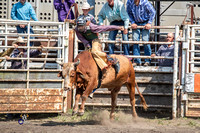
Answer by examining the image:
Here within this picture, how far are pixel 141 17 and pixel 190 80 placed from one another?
214cm

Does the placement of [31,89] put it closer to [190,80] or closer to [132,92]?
[132,92]

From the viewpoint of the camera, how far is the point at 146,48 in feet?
34.0

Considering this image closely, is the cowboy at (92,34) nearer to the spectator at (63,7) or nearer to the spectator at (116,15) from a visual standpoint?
Result: the spectator at (116,15)

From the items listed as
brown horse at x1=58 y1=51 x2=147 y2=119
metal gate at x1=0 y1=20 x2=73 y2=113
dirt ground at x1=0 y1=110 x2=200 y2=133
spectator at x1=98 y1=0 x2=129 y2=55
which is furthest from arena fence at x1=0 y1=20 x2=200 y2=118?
brown horse at x1=58 y1=51 x2=147 y2=119

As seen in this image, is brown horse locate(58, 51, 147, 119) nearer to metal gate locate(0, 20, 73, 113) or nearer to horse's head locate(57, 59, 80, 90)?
horse's head locate(57, 59, 80, 90)

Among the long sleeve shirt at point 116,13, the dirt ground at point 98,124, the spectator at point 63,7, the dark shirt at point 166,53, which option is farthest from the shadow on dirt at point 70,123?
the spectator at point 63,7

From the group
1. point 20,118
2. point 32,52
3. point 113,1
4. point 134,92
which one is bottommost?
point 20,118

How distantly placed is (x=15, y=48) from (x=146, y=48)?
3.38 metres

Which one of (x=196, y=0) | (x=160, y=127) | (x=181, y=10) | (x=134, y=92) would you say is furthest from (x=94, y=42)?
(x=181, y=10)

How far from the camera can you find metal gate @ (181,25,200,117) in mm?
9648

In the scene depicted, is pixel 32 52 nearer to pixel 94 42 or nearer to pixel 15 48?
pixel 15 48

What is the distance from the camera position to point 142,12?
34.1 feet

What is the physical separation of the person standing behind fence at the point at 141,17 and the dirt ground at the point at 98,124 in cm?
167

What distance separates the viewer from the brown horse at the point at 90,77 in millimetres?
7922
